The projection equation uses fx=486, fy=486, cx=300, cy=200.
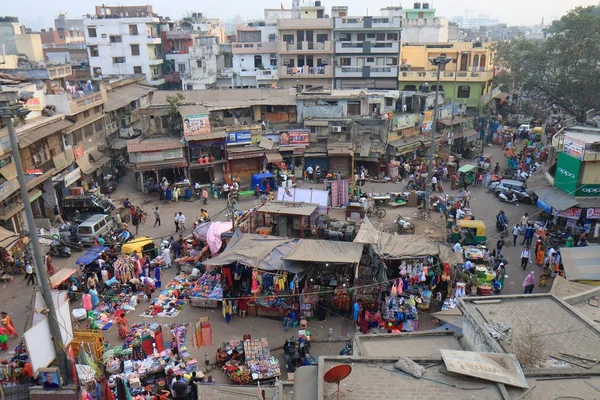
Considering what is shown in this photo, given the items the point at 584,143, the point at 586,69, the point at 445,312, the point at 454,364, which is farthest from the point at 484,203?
the point at 454,364

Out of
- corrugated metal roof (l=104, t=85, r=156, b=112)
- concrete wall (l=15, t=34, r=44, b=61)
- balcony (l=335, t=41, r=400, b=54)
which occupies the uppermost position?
concrete wall (l=15, t=34, r=44, b=61)

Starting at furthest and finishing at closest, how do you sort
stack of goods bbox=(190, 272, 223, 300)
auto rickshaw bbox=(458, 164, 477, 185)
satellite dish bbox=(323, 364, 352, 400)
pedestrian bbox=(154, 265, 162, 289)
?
auto rickshaw bbox=(458, 164, 477, 185) → pedestrian bbox=(154, 265, 162, 289) → stack of goods bbox=(190, 272, 223, 300) → satellite dish bbox=(323, 364, 352, 400)

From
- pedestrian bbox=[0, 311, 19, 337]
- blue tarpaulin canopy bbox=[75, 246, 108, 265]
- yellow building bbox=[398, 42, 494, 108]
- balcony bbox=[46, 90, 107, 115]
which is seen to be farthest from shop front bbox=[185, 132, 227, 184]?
yellow building bbox=[398, 42, 494, 108]

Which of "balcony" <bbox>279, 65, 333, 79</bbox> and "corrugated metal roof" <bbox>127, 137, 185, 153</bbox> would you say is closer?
"corrugated metal roof" <bbox>127, 137, 185, 153</bbox>

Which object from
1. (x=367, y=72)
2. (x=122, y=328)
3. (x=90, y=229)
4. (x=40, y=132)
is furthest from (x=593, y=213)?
(x=367, y=72)

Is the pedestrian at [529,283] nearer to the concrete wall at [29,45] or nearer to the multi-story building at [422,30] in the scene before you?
the multi-story building at [422,30]

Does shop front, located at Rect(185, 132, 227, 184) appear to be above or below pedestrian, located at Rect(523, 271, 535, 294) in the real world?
above

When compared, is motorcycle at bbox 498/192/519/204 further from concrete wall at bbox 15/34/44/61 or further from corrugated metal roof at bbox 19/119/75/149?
concrete wall at bbox 15/34/44/61
